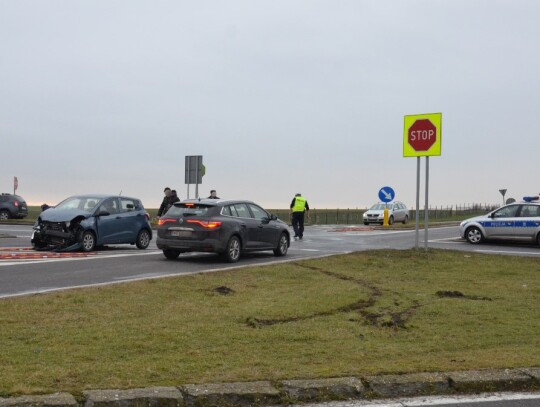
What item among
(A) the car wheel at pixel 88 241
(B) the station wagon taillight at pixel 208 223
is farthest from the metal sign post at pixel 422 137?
(A) the car wheel at pixel 88 241

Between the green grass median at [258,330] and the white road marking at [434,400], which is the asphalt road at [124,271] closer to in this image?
the white road marking at [434,400]

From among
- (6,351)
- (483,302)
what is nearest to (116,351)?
(6,351)

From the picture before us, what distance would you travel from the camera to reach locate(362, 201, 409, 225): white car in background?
158 ft

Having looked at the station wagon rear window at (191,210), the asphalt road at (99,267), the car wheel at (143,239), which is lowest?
the asphalt road at (99,267)

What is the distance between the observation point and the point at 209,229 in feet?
54.6

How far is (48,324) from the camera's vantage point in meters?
8.14

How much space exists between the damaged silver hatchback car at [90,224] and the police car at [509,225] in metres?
12.3

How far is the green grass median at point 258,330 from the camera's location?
245 inches

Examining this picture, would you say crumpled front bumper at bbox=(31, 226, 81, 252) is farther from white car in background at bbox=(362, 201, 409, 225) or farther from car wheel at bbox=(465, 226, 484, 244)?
white car in background at bbox=(362, 201, 409, 225)

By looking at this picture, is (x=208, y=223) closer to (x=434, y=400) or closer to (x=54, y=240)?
(x=54, y=240)

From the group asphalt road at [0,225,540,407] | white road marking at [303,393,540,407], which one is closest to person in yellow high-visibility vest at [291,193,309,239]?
asphalt road at [0,225,540,407]

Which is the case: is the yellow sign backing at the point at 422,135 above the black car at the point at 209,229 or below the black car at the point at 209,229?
above

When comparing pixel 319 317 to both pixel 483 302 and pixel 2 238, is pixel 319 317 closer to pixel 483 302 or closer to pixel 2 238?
pixel 483 302

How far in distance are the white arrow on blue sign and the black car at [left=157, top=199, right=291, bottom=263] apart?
2188cm
